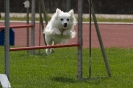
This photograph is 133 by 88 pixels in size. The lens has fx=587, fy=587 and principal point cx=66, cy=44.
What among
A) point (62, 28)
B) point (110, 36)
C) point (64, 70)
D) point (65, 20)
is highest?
point (65, 20)

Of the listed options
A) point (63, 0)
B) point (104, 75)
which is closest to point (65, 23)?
point (104, 75)

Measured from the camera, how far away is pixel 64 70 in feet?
39.3

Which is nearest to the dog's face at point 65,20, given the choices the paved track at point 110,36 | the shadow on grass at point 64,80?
the shadow on grass at point 64,80

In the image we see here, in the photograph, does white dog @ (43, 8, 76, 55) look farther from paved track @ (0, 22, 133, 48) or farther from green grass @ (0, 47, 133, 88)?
paved track @ (0, 22, 133, 48)

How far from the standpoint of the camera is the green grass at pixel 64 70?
33.1 ft

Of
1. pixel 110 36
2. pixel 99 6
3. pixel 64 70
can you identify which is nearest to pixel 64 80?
pixel 64 70

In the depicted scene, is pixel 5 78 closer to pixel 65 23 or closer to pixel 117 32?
pixel 65 23

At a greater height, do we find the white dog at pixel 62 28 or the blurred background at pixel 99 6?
the white dog at pixel 62 28

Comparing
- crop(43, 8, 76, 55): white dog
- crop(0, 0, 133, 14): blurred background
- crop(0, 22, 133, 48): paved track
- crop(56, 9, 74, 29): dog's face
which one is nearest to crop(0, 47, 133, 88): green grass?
crop(43, 8, 76, 55): white dog

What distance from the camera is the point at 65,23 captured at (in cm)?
1171

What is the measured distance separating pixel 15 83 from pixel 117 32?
15742 millimetres

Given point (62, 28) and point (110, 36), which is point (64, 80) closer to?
point (62, 28)

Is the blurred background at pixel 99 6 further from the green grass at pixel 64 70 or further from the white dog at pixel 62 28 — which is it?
the white dog at pixel 62 28

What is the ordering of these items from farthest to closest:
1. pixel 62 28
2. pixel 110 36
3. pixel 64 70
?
1. pixel 110 36
2. pixel 64 70
3. pixel 62 28
